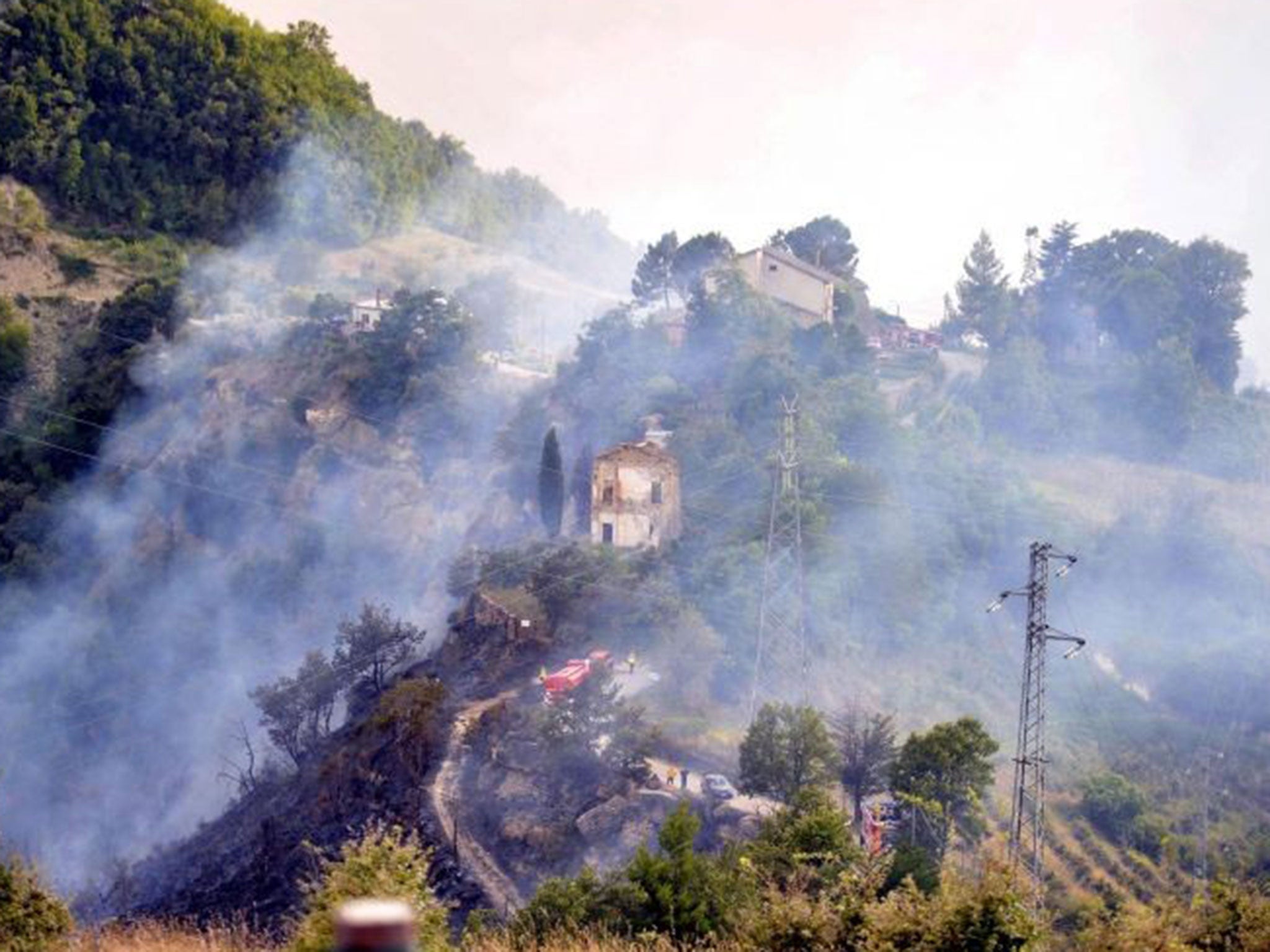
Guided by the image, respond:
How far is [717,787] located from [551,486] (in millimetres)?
15346

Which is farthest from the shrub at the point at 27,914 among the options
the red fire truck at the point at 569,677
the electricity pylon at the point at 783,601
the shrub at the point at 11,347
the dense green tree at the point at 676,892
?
the shrub at the point at 11,347

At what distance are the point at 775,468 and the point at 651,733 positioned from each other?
34.8ft

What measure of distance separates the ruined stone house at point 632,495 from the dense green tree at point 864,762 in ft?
38.2

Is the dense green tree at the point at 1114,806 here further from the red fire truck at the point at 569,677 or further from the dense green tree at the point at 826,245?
the dense green tree at the point at 826,245

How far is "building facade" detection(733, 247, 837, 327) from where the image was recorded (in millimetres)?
52750

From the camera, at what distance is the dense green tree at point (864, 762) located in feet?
91.7

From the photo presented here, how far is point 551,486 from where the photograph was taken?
40.0 m

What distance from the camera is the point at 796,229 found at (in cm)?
6388

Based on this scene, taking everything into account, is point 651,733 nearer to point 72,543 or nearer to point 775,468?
point 775,468

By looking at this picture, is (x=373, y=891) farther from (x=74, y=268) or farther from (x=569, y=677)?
(x=74, y=268)

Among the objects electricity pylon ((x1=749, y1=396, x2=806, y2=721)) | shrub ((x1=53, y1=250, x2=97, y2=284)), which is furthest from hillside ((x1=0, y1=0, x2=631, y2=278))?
electricity pylon ((x1=749, y1=396, x2=806, y2=721))

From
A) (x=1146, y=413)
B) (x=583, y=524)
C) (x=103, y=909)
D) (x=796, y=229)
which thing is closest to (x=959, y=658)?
(x=583, y=524)

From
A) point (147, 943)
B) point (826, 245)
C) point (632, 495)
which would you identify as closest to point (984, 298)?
point (826, 245)

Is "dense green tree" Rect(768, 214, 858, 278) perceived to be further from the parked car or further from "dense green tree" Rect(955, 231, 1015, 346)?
the parked car
